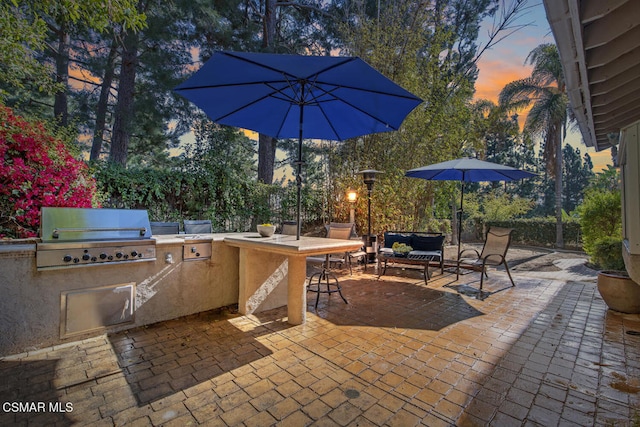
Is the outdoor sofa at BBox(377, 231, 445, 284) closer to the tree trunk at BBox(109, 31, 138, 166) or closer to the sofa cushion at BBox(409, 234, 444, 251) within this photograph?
the sofa cushion at BBox(409, 234, 444, 251)

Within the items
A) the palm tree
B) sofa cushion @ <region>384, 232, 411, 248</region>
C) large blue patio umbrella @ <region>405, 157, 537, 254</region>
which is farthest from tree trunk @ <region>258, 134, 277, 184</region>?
the palm tree

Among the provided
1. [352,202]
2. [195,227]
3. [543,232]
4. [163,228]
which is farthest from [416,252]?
[543,232]

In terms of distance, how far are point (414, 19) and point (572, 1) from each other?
513 centimetres

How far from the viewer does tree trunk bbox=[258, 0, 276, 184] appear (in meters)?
8.46

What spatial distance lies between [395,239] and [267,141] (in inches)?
197

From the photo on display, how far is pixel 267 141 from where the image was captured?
8742 millimetres

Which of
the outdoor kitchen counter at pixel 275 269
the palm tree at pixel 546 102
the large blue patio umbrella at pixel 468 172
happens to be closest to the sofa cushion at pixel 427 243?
the large blue patio umbrella at pixel 468 172

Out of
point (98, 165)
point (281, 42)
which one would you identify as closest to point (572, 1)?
point (98, 165)

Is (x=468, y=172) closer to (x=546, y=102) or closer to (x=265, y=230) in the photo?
(x=265, y=230)

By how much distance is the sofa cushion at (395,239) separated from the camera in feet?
18.0

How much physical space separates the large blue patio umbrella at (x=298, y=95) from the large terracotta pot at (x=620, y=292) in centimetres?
309

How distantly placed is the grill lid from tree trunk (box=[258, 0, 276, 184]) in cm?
572

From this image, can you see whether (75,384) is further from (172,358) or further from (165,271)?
(165,271)

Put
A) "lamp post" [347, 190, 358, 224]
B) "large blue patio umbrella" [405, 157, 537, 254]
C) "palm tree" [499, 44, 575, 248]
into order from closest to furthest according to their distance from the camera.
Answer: "large blue patio umbrella" [405, 157, 537, 254] < "lamp post" [347, 190, 358, 224] < "palm tree" [499, 44, 575, 248]
